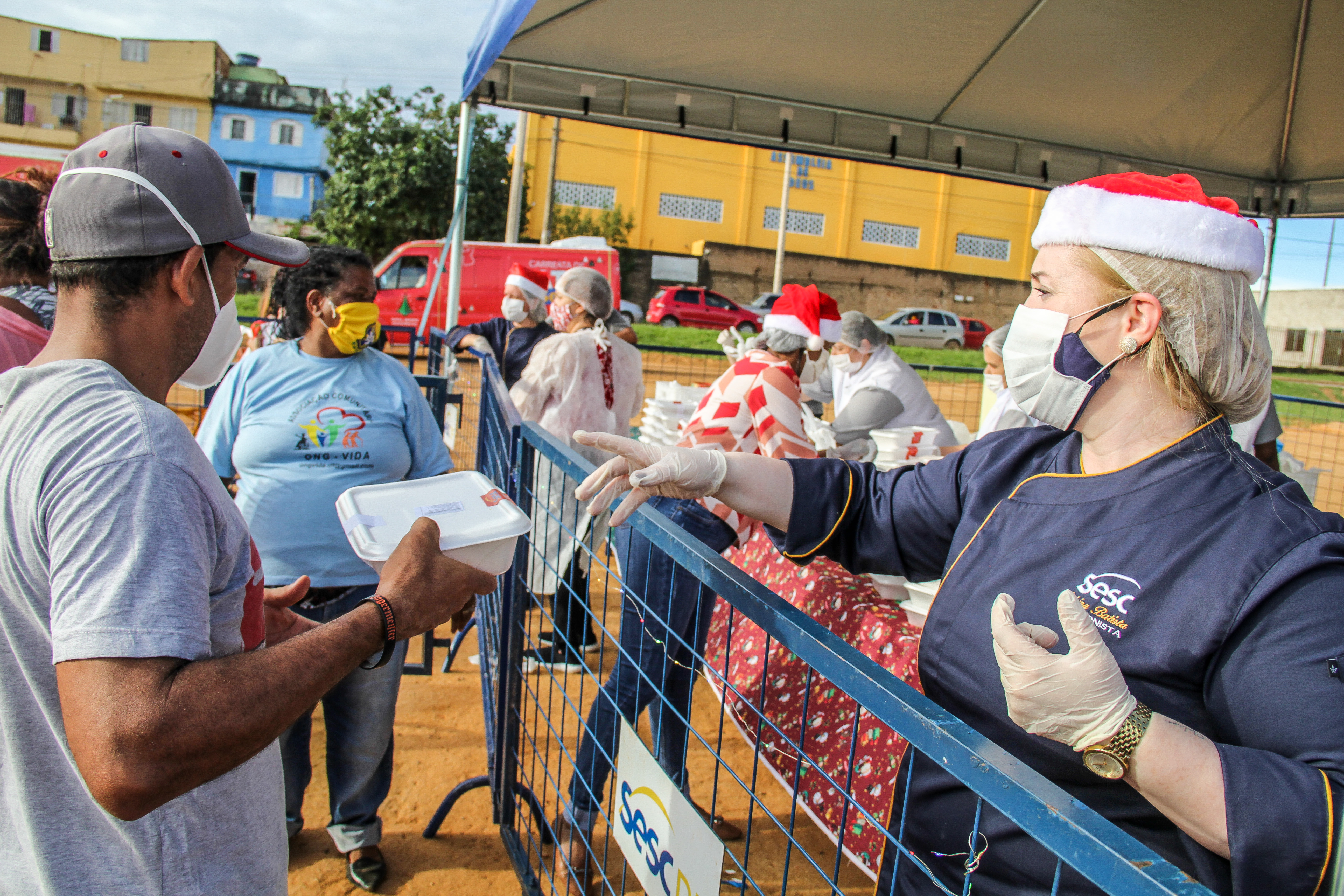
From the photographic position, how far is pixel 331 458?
2.66m

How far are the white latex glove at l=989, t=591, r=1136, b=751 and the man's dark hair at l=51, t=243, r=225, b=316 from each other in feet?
4.32

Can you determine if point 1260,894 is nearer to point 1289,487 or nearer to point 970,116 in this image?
point 1289,487

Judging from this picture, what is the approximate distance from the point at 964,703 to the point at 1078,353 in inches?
25.2

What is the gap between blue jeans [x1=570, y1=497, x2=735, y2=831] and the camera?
2.51 meters

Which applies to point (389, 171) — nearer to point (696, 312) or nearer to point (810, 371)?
point (696, 312)

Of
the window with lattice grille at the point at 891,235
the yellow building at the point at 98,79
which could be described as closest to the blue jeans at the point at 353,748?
the window with lattice grille at the point at 891,235

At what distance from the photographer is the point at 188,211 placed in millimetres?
1254

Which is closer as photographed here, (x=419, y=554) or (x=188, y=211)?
(x=188, y=211)

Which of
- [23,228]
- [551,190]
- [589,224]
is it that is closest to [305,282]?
[23,228]

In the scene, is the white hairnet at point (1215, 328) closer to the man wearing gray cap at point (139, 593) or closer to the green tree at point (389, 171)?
the man wearing gray cap at point (139, 593)

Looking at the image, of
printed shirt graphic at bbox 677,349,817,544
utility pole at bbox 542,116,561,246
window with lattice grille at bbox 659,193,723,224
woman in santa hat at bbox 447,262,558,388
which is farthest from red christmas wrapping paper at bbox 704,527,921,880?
window with lattice grille at bbox 659,193,723,224

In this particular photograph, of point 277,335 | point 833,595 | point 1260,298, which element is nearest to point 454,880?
point 833,595

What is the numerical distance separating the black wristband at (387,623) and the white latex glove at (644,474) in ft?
1.64

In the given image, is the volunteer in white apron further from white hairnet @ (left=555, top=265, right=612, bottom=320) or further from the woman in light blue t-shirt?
the woman in light blue t-shirt
